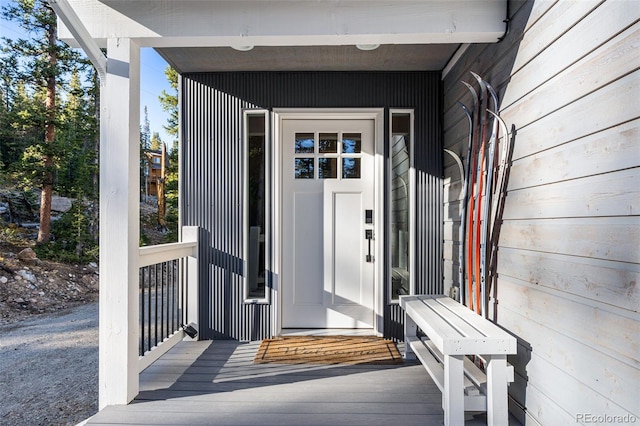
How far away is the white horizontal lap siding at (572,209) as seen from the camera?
1217 millimetres

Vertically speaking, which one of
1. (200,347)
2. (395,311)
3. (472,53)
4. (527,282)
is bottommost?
(200,347)

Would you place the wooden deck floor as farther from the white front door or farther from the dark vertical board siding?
the white front door

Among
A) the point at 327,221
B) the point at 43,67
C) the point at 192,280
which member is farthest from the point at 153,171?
the point at 327,221

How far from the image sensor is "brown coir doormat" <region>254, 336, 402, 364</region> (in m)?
2.68

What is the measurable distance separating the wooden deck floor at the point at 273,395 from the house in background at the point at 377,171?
0.74 feet

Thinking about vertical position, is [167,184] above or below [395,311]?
above

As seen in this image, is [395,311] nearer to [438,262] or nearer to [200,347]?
[438,262]

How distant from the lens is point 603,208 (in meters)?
1.32

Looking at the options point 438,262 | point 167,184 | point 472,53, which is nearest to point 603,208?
point 472,53

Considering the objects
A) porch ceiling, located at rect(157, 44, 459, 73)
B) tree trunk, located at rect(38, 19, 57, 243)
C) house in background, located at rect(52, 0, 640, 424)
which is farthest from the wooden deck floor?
tree trunk, located at rect(38, 19, 57, 243)

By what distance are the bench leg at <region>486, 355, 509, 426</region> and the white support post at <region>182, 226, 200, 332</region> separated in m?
2.36

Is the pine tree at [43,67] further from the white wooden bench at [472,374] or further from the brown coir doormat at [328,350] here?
the white wooden bench at [472,374]

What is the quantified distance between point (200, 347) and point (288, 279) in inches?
36.3

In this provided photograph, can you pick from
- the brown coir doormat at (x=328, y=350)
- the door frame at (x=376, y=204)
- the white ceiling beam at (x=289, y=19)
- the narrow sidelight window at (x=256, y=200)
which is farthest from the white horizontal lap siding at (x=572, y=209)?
the narrow sidelight window at (x=256, y=200)
